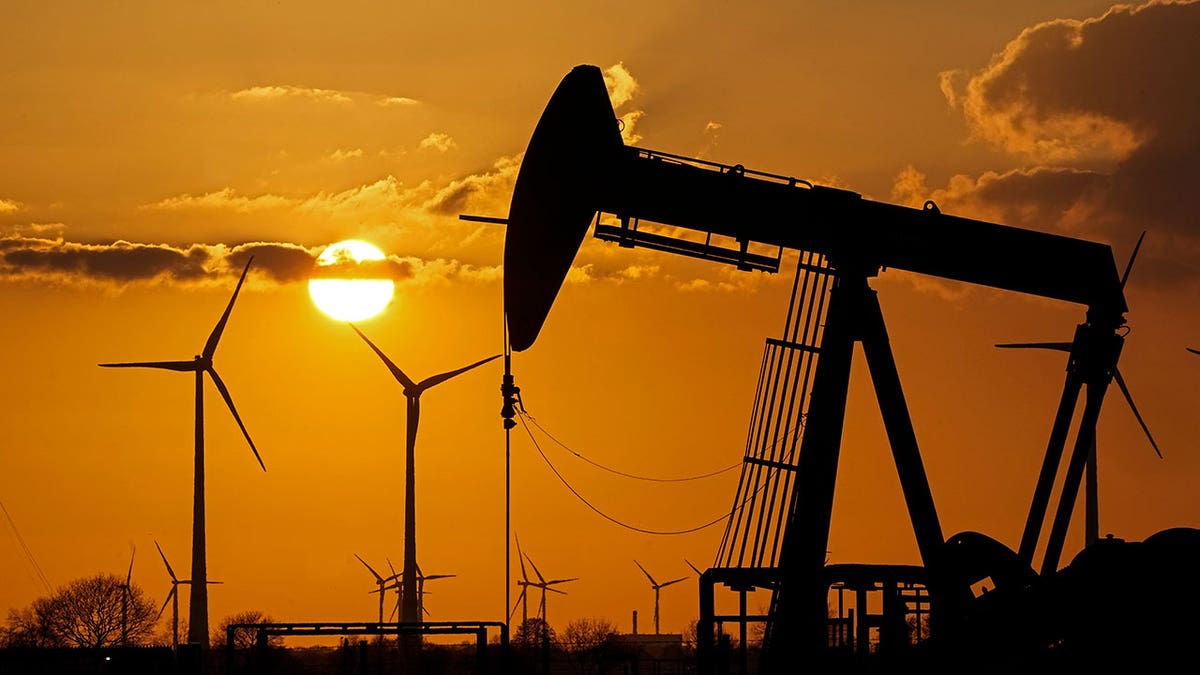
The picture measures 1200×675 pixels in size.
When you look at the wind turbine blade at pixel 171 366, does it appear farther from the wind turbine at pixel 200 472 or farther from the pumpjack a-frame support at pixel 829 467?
the pumpjack a-frame support at pixel 829 467

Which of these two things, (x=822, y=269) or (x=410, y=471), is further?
(x=410, y=471)

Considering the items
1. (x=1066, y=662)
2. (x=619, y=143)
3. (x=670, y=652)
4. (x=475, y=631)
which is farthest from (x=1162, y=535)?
(x=670, y=652)

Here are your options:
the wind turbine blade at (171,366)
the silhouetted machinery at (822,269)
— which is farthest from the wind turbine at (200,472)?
the silhouetted machinery at (822,269)

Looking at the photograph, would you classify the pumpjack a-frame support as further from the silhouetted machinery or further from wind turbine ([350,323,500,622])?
wind turbine ([350,323,500,622])

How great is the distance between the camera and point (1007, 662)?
1014 inches

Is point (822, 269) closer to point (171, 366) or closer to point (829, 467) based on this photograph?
point (829, 467)

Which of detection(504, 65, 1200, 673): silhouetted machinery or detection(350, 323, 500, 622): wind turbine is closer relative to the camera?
detection(504, 65, 1200, 673): silhouetted machinery

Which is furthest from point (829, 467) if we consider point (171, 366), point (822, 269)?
point (171, 366)

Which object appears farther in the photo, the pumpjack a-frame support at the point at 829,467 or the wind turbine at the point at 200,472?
the wind turbine at the point at 200,472

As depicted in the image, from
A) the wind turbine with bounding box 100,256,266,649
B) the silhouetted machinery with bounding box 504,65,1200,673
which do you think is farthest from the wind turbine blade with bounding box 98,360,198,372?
the silhouetted machinery with bounding box 504,65,1200,673

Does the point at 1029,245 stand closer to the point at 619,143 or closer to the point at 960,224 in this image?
the point at 960,224

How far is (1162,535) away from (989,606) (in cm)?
301

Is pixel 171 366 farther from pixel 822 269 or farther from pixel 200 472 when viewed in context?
pixel 822 269

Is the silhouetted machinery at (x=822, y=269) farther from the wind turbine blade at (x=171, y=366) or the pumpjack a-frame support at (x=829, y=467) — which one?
the wind turbine blade at (x=171, y=366)
